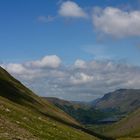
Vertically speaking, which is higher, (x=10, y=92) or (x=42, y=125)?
(x=10, y=92)

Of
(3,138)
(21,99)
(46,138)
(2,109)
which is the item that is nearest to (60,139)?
(46,138)

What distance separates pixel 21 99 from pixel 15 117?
2977 inches

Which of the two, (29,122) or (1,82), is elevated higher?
(1,82)

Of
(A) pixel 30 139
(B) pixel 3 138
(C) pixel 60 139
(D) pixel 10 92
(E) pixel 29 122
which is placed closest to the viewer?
(B) pixel 3 138

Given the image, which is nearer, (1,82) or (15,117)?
(15,117)

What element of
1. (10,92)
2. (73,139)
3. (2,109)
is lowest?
(73,139)

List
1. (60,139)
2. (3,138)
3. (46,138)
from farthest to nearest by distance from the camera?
(60,139), (46,138), (3,138)

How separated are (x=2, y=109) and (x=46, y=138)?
13.1 metres

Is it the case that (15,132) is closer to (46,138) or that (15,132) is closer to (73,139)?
(46,138)

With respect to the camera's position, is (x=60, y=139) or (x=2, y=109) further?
(x=2, y=109)

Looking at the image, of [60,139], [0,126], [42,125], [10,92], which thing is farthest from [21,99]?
[0,126]

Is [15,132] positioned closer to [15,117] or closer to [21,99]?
[15,117]

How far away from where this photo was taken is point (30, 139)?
45781 mm

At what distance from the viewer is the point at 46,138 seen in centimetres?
5338
